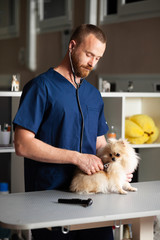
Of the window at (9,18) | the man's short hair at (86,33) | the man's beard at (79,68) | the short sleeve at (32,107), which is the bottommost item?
the short sleeve at (32,107)

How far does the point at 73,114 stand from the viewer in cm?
173

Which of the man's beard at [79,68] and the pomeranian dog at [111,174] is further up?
the man's beard at [79,68]

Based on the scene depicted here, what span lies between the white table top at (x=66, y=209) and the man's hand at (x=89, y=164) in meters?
0.10

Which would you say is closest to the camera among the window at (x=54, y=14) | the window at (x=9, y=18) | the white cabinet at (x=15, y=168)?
the white cabinet at (x=15, y=168)

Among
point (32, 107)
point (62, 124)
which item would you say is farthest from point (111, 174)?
point (32, 107)

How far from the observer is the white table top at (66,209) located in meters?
1.33

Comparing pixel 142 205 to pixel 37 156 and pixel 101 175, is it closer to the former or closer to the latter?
pixel 101 175

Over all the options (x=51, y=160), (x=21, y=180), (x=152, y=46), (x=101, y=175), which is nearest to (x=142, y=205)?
(x=101, y=175)

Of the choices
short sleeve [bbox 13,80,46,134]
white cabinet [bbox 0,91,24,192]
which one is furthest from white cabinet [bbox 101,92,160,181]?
short sleeve [bbox 13,80,46,134]

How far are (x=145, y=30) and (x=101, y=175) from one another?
2.12 meters

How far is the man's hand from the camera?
164 cm

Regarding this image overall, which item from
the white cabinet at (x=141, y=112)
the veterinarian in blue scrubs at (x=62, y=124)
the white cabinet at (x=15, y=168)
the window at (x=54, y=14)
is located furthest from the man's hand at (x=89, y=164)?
the window at (x=54, y=14)

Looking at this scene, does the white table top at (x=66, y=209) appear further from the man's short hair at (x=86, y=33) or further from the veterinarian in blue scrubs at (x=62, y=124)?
the man's short hair at (x=86, y=33)

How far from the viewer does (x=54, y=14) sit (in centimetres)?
452
